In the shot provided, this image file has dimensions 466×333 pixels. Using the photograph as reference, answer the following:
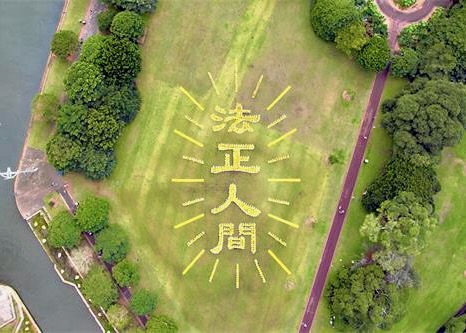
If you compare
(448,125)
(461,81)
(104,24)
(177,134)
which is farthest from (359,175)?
(104,24)

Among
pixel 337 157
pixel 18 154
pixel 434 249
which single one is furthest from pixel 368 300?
pixel 18 154

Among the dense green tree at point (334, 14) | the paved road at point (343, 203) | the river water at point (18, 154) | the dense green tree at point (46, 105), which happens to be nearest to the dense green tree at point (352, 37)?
the dense green tree at point (334, 14)

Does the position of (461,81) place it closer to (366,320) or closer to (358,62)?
(358,62)

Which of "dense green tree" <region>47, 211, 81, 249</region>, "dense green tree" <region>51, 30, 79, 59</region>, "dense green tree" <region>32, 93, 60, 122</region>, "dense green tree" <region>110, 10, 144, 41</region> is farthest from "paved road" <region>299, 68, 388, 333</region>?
"dense green tree" <region>51, 30, 79, 59</region>

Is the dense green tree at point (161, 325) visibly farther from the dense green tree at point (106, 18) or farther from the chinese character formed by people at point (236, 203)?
the dense green tree at point (106, 18)

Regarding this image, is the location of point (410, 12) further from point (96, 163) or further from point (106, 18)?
point (96, 163)
